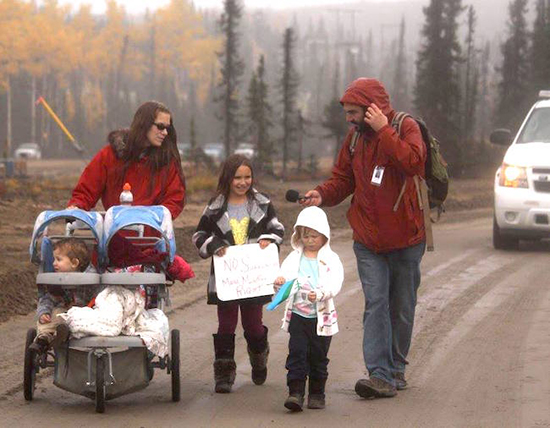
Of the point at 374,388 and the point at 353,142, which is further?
the point at 353,142

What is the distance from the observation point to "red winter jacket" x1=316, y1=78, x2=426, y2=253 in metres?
8.70

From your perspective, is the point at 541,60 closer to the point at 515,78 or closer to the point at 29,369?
the point at 515,78

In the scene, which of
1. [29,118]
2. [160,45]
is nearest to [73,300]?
[29,118]

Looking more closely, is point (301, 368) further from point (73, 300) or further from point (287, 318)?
point (73, 300)

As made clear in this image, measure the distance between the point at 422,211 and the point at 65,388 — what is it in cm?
245

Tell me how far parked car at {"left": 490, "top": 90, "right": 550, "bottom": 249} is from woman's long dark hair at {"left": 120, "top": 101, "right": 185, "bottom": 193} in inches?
387

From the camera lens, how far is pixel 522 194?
1842cm

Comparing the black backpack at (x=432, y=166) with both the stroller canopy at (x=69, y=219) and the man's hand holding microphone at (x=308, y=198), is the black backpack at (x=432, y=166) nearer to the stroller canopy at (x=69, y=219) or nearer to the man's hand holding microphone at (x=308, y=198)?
the man's hand holding microphone at (x=308, y=198)

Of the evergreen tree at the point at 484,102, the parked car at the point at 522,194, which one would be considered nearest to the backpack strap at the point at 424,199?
the parked car at the point at 522,194

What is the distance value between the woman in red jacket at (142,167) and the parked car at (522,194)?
982 cm

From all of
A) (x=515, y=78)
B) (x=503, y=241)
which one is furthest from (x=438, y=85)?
(x=503, y=241)

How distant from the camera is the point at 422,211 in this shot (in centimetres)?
899

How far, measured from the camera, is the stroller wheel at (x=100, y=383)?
819 cm

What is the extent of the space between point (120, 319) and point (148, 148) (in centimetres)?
130
